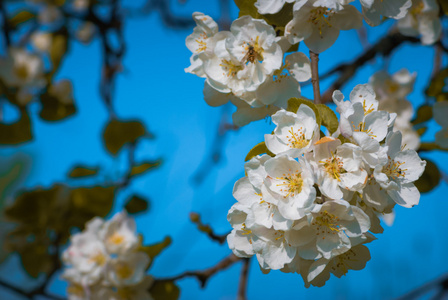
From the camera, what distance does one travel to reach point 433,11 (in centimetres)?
113

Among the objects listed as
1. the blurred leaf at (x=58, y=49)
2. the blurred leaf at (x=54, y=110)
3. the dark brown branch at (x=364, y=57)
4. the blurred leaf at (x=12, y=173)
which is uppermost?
the dark brown branch at (x=364, y=57)

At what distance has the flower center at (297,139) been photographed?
583mm

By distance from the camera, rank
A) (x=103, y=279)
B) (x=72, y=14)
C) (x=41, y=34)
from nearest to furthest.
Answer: (x=103, y=279), (x=72, y=14), (x=41, y=34)

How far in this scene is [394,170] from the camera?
61cm

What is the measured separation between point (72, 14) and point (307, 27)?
1622 mm

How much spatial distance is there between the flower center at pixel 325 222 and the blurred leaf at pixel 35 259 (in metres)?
1.31

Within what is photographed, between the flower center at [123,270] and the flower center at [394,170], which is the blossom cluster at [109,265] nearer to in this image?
the flower center at [123,270]

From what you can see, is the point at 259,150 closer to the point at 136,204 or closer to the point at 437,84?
the point at 437,84

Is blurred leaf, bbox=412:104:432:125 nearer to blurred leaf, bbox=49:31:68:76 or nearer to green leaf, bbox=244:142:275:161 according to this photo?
green leaf, bbox=244:142:275:161

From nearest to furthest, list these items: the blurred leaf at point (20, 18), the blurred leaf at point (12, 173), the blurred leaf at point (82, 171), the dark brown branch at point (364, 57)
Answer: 1. the dark brown branch at point (364, 57)
2. the blurred leaf at point (82, 171)
3. the blurred leaf at point (20, 18)
4. the blurred leaf at point (12, 173)

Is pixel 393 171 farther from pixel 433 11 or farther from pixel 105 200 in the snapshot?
pixel 105 200

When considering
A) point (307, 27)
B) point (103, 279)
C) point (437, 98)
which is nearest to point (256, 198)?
point (307, 27)

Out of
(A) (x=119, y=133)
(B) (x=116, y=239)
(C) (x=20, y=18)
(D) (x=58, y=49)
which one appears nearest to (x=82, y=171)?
(A) (x=119, y=133)

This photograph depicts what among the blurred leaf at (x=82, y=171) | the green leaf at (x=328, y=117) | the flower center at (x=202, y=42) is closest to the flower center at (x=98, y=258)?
the blurred leaf at (x=82, y=171)
